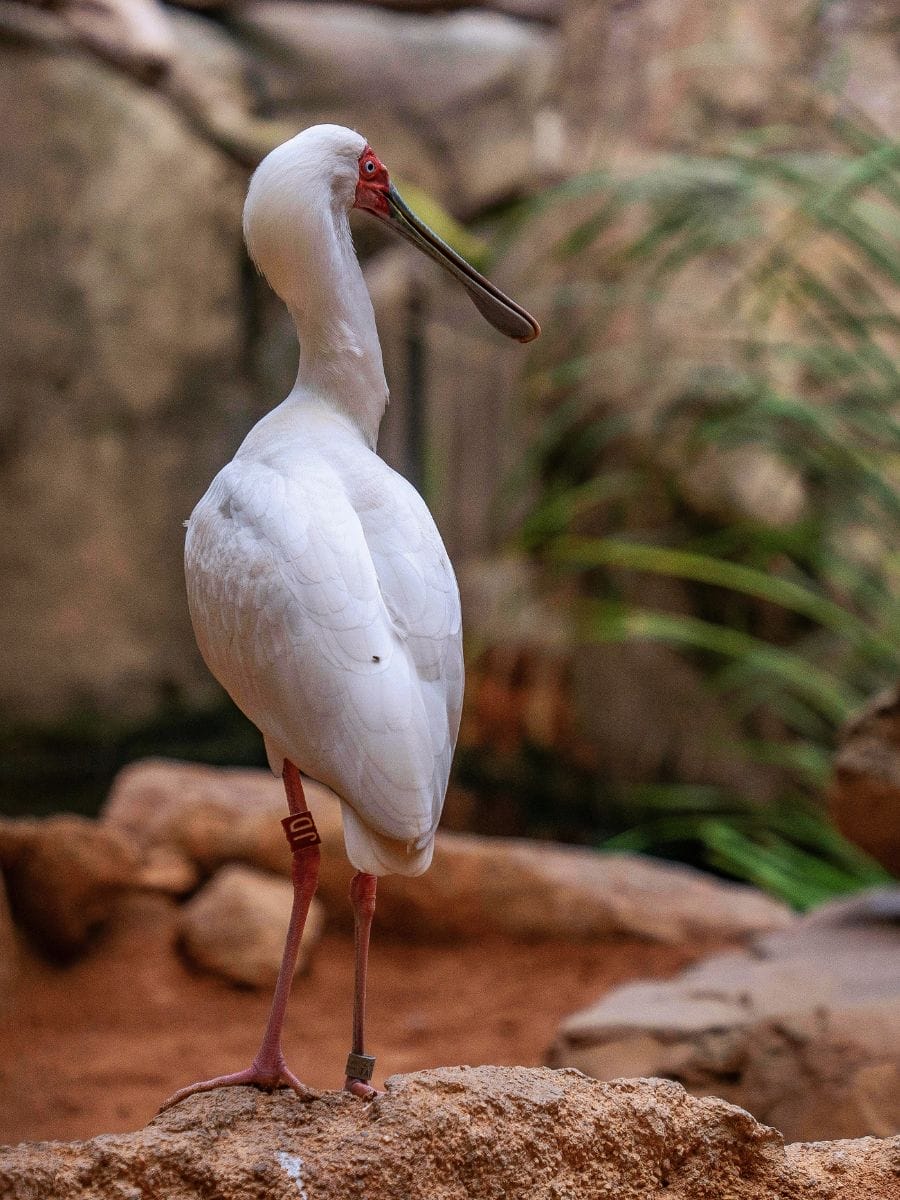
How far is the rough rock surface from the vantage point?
5258mm

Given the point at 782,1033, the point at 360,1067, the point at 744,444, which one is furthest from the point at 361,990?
the point at 744,444

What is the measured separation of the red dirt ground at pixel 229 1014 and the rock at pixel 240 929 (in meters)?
0.07

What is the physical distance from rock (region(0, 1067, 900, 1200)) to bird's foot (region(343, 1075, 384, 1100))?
0.02 meters

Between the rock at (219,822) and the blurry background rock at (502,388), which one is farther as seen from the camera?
the blurry background rock at (502,388)

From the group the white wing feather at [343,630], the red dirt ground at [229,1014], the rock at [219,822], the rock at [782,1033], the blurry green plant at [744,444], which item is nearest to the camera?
the white wing feather at [343,630]

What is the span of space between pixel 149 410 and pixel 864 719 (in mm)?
4589

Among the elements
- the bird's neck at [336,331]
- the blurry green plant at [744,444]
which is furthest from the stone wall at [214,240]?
the bird's neck at [336,331]

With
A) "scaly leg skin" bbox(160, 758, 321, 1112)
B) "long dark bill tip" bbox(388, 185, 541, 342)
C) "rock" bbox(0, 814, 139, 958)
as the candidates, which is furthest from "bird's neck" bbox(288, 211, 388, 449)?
"rock" bbox(0, 814, 139, 958)

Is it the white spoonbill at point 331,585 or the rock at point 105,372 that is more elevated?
the rock at point 105,372

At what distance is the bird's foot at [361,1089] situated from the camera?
2.19 metres

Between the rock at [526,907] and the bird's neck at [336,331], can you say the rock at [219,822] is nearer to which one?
the rock at [526,907]

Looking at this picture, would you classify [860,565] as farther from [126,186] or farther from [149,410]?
[126,186]

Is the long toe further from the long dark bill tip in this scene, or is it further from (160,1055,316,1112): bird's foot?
the long dark bill tip

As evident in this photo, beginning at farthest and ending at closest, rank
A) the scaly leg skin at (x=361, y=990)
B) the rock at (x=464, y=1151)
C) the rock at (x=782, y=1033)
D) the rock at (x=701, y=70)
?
the rock at (x=701, y=70)
the rock at (x=782, y=1033)
the scaly leg skin at (x=361, y=990)
the rock at (x=464, y=1151)
